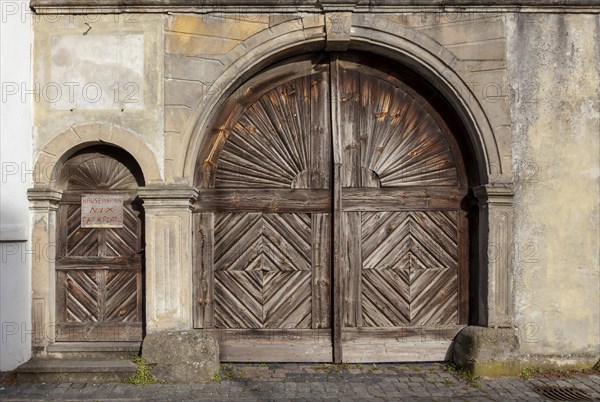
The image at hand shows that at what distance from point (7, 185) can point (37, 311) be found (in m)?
1.37

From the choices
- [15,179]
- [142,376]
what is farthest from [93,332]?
[15,179]

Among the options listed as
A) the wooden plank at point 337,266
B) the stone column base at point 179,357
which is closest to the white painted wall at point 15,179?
the stone column base at point 179,357

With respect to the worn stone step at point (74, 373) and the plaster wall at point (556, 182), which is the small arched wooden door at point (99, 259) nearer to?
the worn stone step at point (74, 373)

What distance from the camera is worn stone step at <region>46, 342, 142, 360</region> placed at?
6.27 metres

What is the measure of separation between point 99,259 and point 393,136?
3.54m

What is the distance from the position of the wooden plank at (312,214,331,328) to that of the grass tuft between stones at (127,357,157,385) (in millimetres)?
1841

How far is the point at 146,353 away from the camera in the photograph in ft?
19.8

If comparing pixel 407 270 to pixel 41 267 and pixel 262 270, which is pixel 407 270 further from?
pixel 41 267

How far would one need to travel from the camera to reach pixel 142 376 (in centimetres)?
598

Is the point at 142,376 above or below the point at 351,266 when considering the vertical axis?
below

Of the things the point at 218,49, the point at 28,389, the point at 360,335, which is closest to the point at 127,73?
the point at 218,49

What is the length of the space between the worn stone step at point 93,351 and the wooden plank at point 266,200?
1695mm

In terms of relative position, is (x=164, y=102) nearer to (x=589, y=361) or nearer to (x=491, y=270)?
(x=491, y=270)

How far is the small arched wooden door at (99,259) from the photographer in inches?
252
